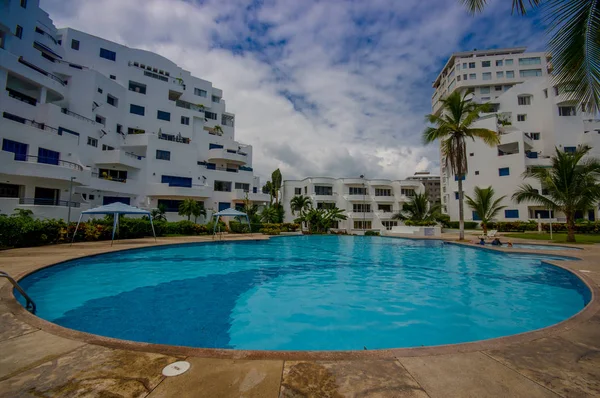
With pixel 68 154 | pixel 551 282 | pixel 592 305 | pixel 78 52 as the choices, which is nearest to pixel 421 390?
pixel 592 305

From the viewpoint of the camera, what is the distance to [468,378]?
8.26ft

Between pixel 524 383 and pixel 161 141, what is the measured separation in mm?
35365

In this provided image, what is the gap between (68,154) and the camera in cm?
2336

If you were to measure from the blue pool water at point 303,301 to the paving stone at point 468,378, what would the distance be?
2.63 meters

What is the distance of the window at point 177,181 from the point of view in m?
31.5

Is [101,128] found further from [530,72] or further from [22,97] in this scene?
[530,72]

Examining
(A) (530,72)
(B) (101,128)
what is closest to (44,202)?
(B) (101,128)

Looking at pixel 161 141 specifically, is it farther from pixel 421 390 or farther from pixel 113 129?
pixel 421 390

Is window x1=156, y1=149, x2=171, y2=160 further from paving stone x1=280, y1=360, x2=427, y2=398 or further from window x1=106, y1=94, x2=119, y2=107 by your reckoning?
paving stone x1=280, y1=360, x2=427, y2=398

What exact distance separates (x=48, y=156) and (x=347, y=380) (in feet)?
94.1

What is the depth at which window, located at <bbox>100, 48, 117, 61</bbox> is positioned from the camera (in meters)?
31.7

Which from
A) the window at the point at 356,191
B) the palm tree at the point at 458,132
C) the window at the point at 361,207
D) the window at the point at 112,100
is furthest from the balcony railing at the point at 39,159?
the window at the point at 356,191

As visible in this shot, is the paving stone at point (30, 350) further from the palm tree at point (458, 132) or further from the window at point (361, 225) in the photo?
the window at point (361, 225)

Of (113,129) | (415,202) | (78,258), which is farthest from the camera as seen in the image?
(415,202)
